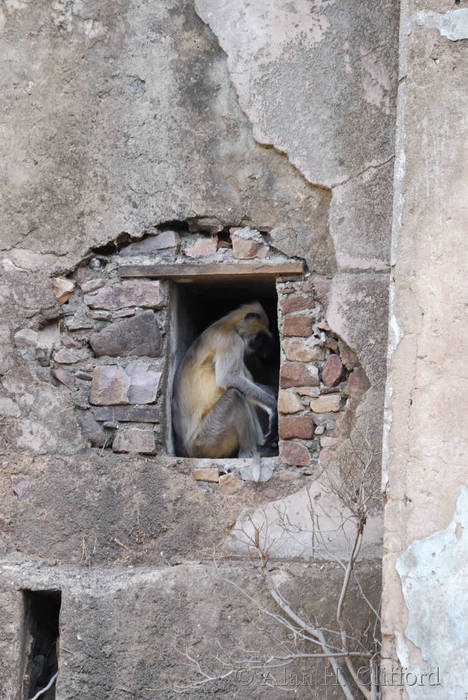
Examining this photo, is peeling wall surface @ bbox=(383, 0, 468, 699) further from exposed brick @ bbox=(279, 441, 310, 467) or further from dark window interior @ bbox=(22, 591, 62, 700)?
dark window interior @ bbox=(22, 591, 62, 700)

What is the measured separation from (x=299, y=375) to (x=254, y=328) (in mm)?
1055

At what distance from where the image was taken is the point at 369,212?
15.2 feet

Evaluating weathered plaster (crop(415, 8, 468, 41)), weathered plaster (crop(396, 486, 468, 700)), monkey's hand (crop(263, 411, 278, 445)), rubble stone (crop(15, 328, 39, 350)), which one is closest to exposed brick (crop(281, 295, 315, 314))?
monkey's hand (crop(263, 411, 278, 445))

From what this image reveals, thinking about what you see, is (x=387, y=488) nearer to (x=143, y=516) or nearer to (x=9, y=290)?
(x=143, y=516)

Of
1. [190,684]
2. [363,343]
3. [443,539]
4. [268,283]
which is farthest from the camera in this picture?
[268,283]

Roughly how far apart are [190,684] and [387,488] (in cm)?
138

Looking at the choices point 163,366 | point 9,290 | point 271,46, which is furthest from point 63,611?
point 271,46

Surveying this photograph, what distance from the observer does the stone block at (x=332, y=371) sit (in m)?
4.66

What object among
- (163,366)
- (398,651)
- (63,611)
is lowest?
(63,611)

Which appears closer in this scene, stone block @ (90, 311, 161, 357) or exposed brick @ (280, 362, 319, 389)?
exposed brick @ (280, 362, 319, 389)

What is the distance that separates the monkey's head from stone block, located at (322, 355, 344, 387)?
108 centimetres

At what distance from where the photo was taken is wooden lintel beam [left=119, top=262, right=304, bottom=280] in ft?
15.5

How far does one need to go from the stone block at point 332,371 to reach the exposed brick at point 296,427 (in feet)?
0.64

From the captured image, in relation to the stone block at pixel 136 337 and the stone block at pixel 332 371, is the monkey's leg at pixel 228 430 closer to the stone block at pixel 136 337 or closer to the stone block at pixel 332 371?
the stone block at pixel 136 337
